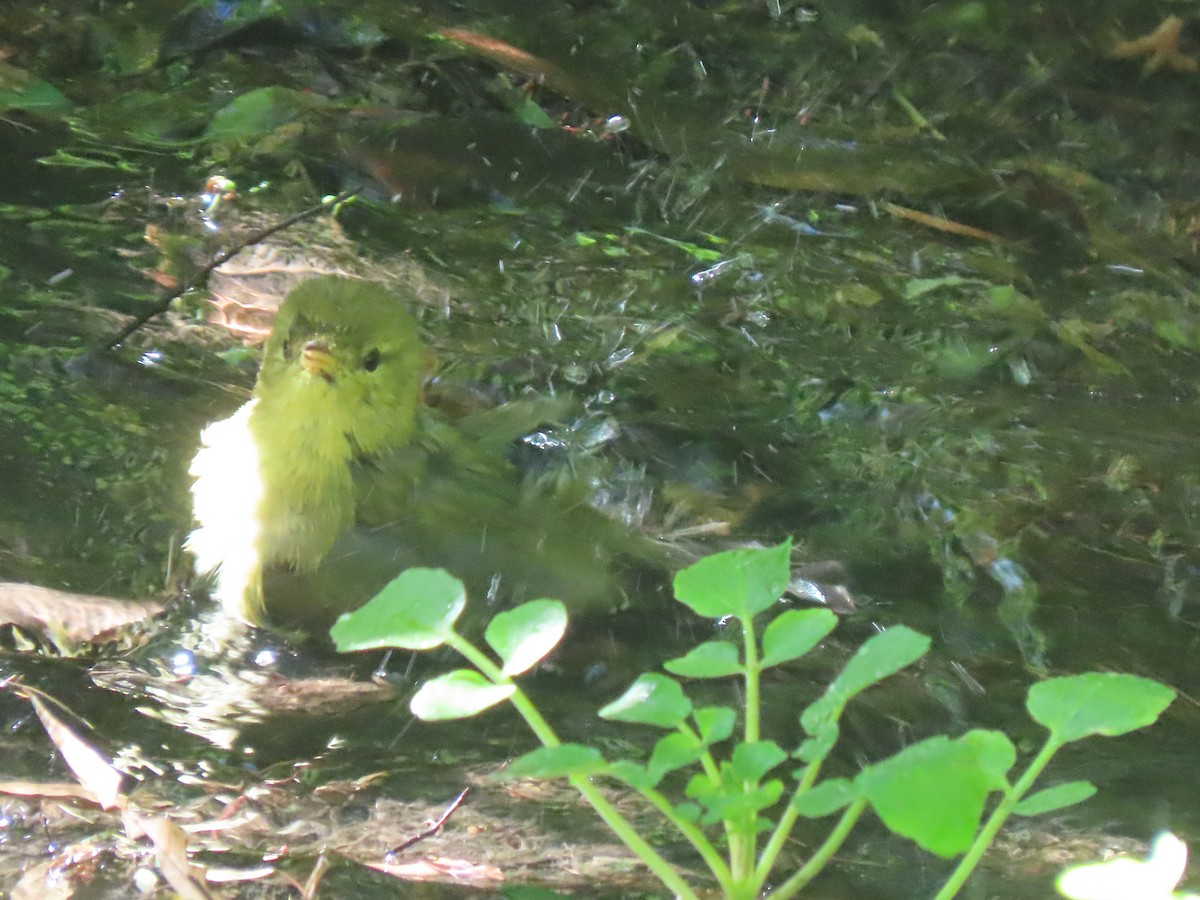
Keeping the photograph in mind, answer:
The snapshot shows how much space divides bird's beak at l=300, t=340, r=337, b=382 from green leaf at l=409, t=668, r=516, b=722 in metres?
1.36

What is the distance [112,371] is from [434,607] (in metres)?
1.75

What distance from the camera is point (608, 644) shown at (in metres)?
2.04

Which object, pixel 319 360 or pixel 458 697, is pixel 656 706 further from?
pixel 319 360

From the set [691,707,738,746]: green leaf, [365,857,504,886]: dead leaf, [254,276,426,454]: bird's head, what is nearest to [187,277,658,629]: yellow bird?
[254,276,426,454]: bird's head

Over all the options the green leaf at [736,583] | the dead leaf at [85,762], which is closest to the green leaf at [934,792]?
the green leaf at [736,583]

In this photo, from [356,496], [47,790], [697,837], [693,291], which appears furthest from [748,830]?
[693,291]

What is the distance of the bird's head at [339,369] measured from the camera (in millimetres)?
2406

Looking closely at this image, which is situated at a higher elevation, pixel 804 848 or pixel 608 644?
pixel 804 848

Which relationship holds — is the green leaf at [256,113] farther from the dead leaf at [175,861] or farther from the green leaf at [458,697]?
the green leaf at [458,697]

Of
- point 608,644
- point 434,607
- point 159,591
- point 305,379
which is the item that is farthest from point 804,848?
point 305,379

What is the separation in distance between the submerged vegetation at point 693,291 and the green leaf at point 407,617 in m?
0.31

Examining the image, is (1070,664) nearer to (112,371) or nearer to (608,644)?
(608,644)

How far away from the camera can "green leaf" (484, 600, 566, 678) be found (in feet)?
3.63

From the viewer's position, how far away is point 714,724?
3.55ft
